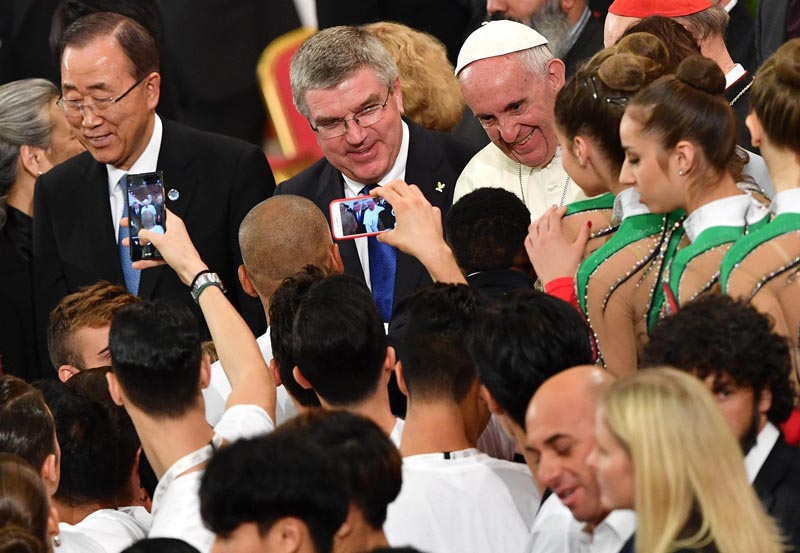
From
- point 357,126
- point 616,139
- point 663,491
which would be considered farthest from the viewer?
point 357,126

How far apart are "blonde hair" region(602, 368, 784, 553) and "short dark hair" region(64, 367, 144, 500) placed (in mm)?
1825

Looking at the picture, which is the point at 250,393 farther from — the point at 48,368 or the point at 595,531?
the point at 48,368

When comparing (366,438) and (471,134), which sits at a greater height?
(366,438)

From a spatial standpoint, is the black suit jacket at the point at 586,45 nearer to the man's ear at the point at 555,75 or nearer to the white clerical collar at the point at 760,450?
the man's ear at the point at 555,75

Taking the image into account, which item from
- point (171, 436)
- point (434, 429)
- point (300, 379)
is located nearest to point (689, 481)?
point (434, 429)

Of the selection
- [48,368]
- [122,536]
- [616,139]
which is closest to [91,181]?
[48,368]

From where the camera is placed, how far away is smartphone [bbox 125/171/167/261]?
484 cm

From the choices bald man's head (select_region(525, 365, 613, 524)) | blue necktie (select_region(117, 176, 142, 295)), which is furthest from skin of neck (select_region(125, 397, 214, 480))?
blue necktie (select_region(117, 176, 142, 295))

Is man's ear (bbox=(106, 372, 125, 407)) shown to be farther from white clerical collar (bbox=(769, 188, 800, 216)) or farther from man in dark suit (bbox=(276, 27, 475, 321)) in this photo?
white clerical collar (bbox=(769, 188, 800, 216))

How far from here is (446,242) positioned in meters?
4.34

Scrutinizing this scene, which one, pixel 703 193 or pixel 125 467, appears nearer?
pixel 703 193

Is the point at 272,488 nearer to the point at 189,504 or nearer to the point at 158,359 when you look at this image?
the point at 189,504

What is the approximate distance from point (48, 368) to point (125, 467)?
1.89 m

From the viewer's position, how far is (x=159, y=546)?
278 centimetres
